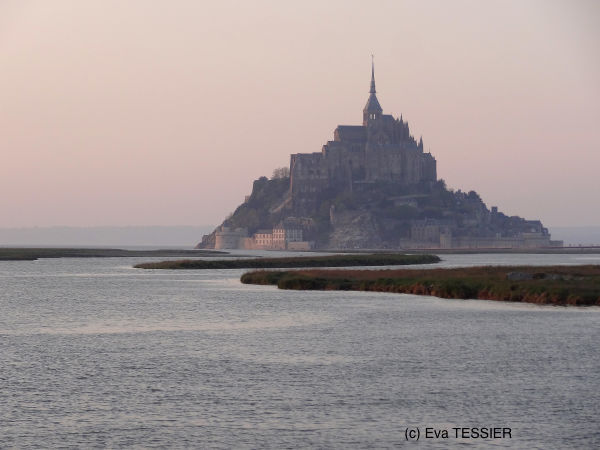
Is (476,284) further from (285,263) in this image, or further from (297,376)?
(285,263)

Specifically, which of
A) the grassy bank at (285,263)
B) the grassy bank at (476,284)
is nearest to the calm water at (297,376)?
the grassy bank at (476,284)

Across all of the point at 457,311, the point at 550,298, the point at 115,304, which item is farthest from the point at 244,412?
the point at 115,304

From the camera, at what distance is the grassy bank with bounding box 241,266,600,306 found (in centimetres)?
6488

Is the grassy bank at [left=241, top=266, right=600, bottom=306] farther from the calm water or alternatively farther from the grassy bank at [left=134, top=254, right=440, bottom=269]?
the grassy bank at [left=134, top=254, right=440, bottom=269]

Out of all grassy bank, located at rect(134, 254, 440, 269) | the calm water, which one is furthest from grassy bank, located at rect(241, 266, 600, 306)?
grassy bank, located at rect(134, 254, 440, 269)

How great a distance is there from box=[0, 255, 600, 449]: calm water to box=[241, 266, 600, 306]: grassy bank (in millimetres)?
3919

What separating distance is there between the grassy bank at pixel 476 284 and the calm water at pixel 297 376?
392cm

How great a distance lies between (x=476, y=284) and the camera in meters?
73.9

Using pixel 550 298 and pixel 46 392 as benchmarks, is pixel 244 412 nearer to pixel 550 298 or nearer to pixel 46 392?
pixel 46 392

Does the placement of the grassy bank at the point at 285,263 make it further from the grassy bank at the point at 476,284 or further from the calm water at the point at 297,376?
the calm water at the point at 297,376

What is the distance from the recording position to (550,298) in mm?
64312

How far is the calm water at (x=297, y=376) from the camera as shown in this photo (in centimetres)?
2669

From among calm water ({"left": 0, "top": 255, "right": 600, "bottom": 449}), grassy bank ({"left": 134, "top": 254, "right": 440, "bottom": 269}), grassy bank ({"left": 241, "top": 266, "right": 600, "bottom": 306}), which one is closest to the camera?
calm water ({"left": 0, "top": 255, "right": 600, "bottom": 449})

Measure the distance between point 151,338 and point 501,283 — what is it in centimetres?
3307
